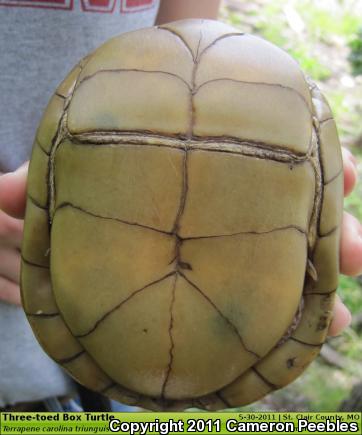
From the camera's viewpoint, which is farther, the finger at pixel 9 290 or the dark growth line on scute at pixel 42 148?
the finger at pixel 9 290

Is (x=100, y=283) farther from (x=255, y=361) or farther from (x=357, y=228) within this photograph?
(x=357, y=228)

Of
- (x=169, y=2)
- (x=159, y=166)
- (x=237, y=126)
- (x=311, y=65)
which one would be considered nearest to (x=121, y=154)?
(x=159, y=166)

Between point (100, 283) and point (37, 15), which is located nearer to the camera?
point (100, 283)

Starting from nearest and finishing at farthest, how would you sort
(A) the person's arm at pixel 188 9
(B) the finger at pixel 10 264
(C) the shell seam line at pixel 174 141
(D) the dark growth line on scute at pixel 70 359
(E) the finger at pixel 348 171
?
(C) the shell seam line at pixel 174 141, (D) the dark growth line on scute at pixel 70 359, (E) the finger at pixel 348 171, (B) the finger at pixel 10 264, (A) the person's arm at pixel 188 9

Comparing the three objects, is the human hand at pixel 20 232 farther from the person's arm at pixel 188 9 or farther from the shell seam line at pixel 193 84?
the person's arm at pixel 188 9

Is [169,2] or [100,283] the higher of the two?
[169,2]

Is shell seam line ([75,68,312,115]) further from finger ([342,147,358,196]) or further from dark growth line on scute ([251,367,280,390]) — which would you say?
dark growth line on scute ([251,367,280,390])

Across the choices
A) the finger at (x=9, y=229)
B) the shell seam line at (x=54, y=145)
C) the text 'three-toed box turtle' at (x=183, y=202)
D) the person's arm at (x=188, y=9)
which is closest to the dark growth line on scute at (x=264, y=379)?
the text 'three-toed box turtle' at (x=183, y=202)
